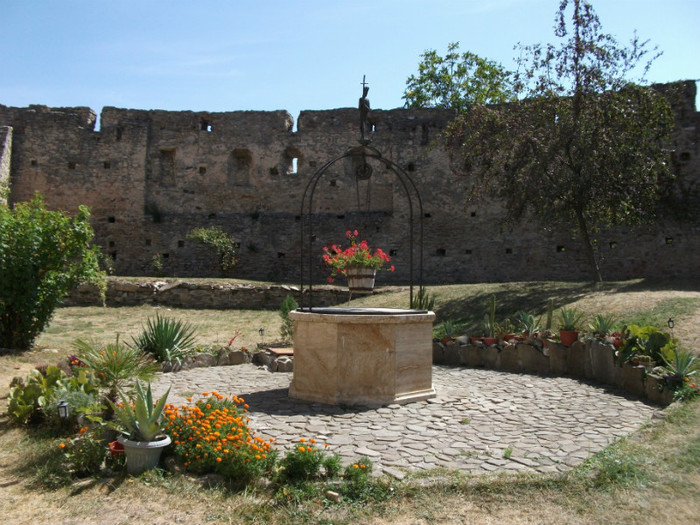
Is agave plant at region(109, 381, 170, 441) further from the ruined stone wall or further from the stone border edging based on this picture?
the ruined stone wall

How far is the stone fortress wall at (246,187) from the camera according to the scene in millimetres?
20172

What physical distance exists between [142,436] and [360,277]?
469 centimetres

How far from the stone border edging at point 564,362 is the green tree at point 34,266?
6515 mm

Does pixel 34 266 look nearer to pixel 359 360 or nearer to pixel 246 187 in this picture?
pixel 359 360

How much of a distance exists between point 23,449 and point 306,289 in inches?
493

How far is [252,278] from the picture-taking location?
20656 mm

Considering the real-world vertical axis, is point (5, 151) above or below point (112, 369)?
above

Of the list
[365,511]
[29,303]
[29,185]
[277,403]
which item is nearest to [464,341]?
[277,403]

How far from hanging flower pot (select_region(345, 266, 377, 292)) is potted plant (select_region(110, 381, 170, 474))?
439 cm

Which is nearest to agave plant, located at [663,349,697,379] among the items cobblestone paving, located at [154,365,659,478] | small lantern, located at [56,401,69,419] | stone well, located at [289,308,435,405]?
cobblestone paving, located at [154,365,659,478]

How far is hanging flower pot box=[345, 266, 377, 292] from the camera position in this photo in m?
8.52

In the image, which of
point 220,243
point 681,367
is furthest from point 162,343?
point 220,243

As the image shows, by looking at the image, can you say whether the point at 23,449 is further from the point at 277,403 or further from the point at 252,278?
the point at 252,278

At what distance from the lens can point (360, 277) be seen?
337 inches
